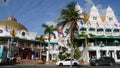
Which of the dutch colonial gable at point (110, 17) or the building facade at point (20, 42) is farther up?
the dutch colonial gable at point (110, 17)

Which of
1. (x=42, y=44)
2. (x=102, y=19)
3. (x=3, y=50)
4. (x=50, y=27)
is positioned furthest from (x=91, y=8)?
(x=3, y=50)

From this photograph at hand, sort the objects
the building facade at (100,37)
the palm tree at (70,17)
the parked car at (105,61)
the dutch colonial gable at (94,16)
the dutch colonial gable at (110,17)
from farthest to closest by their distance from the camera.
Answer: the dutch colonial gable at (110,17) → the dutch colonial gable at (94,16) → the building facade at (100,37) → the parked car at (105,61) → the palm tree at (70,17)

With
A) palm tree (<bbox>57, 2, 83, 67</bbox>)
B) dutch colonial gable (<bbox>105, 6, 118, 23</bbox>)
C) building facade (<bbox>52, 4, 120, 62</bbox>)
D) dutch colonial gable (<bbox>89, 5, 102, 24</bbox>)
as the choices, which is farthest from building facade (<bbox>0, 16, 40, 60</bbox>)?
palm tree (<bbox>57, 2, 83, 67</bbox>)

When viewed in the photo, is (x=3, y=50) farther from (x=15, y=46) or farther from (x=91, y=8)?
(x=91, y=8)

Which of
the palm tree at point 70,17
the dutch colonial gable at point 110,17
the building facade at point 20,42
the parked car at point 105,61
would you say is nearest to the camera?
the palm tree at point 70,17

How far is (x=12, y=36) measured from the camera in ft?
210

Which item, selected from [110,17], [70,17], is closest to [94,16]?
[110,17]

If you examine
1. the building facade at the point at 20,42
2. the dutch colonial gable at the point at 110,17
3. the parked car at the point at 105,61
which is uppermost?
the dutch colonial gable at the point at 110,17

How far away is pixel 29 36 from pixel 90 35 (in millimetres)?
19404

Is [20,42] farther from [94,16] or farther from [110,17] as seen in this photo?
[110,17]

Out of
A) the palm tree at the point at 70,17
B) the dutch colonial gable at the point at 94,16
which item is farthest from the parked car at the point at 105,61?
the dutch colonial gable at the point at 94,16

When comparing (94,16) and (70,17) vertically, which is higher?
(94,16)

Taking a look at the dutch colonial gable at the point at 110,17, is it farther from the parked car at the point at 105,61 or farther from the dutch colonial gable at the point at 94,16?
the parked car at the point at 105,61

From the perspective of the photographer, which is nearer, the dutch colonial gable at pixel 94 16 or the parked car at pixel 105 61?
the parked car at pixel 105 61
